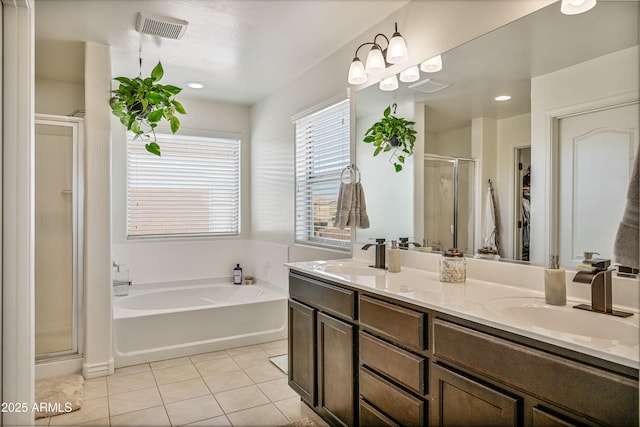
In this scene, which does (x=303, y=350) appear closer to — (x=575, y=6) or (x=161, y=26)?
(x=575, y=6)

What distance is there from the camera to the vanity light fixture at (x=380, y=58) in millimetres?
2223

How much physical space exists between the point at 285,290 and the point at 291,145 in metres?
1.39

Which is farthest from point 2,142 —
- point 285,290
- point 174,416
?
point 285,290

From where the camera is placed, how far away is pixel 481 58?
195 cm

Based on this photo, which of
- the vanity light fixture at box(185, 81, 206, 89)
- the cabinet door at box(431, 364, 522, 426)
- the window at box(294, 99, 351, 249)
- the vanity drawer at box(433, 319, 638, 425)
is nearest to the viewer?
the vanity drawer at box(433, 319, 638, 425)

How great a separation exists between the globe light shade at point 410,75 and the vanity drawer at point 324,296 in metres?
1.27

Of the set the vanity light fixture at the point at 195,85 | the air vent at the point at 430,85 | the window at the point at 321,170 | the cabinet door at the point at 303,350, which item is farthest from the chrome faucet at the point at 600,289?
the vanity light fixture at the point at 195,85

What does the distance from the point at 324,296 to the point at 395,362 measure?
0.60 m

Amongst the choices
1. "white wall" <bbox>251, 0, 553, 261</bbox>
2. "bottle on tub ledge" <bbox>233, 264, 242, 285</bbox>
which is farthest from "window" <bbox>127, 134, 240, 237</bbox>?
"bottle on tub ledge" <bbox>233, 264, 242, 285</bbox>

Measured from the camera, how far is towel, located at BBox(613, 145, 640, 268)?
4.05ft

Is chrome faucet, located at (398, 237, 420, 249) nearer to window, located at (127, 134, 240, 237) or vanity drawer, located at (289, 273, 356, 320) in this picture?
vanity drawer, located at (289, 273, 356, 320)

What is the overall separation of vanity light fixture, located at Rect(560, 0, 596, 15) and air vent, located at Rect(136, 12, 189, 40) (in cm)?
211

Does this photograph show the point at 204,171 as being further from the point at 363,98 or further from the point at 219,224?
the point at 363,98

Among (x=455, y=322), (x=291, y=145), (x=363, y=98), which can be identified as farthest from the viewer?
(x=291, y=145)
